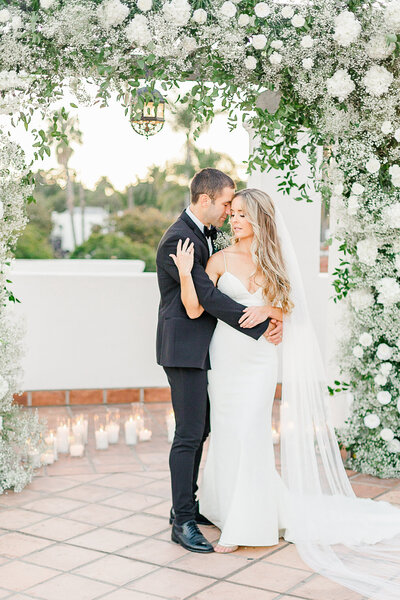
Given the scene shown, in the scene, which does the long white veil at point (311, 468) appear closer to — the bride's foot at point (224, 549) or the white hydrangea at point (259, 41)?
the bride's foot at point (224, 549)

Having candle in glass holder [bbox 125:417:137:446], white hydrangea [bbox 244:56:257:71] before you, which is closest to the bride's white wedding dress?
white hydrangea [bbox 244:56:257:71]

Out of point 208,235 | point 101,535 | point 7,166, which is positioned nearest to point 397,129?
point 208,235

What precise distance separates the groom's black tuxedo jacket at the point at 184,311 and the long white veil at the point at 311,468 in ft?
0.94

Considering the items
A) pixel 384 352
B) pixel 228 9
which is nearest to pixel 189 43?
pixel 228 9

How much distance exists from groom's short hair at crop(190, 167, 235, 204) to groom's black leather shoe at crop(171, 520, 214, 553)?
161 cm

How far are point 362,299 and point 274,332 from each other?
44.6 inches

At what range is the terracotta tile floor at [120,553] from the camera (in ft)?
10.3

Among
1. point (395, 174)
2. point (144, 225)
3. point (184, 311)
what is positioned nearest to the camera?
point (184, 311)

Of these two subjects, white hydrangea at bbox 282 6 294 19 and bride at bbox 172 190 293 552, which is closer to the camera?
bride at bbox 172 190 293 552

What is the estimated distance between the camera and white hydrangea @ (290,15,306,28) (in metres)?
4.01

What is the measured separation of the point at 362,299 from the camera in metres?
4.61

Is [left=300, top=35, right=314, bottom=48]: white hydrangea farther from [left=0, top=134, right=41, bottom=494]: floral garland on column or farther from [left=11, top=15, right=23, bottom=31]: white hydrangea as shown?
[left=0, top=134, right=41, bottom=494]: floral garland on column

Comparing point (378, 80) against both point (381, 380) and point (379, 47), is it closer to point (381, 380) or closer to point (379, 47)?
point (379, 47)

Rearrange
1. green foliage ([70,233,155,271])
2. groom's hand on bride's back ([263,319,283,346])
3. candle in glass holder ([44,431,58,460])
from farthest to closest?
1. green foliage ([70,233,155,271])
2. candle in glass holder ([44,431,58,460])
3. groom's hand on bride's back ([263,319,283,346])
